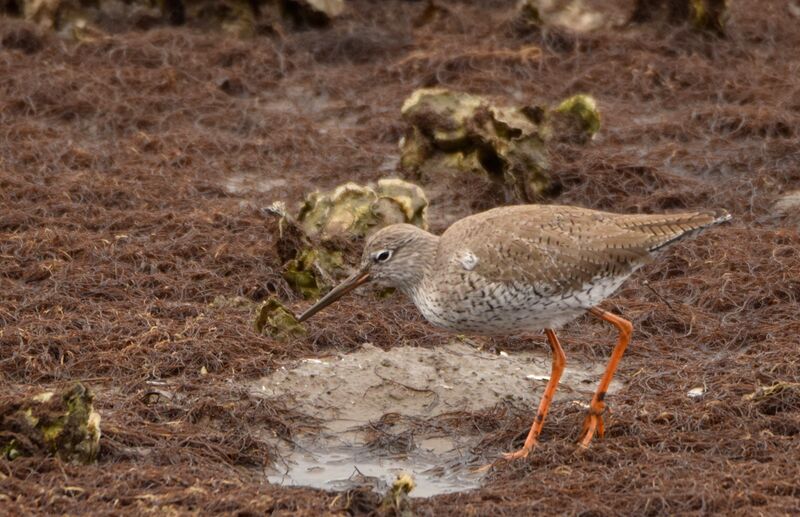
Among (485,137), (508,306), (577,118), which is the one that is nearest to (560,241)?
(508,306)

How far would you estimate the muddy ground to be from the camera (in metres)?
6.86

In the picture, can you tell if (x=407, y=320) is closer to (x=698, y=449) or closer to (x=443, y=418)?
(x=443, y=418)

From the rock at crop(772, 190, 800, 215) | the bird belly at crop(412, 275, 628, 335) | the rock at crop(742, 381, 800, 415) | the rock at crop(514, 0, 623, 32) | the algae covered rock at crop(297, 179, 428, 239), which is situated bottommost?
the rock at crop(772, 190, 800, 215)

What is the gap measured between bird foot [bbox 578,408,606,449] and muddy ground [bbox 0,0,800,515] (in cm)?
8

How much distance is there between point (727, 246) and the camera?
1025cm

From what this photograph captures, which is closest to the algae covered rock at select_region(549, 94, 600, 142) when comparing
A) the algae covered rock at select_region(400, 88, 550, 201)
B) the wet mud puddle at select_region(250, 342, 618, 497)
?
the algae covered rock at select_region(400, 88, 550, 201)

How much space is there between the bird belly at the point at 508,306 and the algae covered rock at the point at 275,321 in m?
1.47

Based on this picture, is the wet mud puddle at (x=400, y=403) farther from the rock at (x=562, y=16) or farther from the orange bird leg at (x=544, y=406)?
the rock at (x=562, y=16)

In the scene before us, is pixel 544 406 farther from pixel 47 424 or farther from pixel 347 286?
pixel 47 424

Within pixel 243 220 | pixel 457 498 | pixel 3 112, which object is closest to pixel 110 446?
pixel 457 498

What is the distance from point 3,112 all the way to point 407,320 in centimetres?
576

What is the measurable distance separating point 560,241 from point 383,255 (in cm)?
105

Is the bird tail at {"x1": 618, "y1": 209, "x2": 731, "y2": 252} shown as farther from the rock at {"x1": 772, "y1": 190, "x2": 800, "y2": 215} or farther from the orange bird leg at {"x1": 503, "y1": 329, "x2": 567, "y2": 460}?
the rock at {"x1": 772, "y1": 190, "x2": 800, "y2": 215}

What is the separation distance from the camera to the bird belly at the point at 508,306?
712cm
